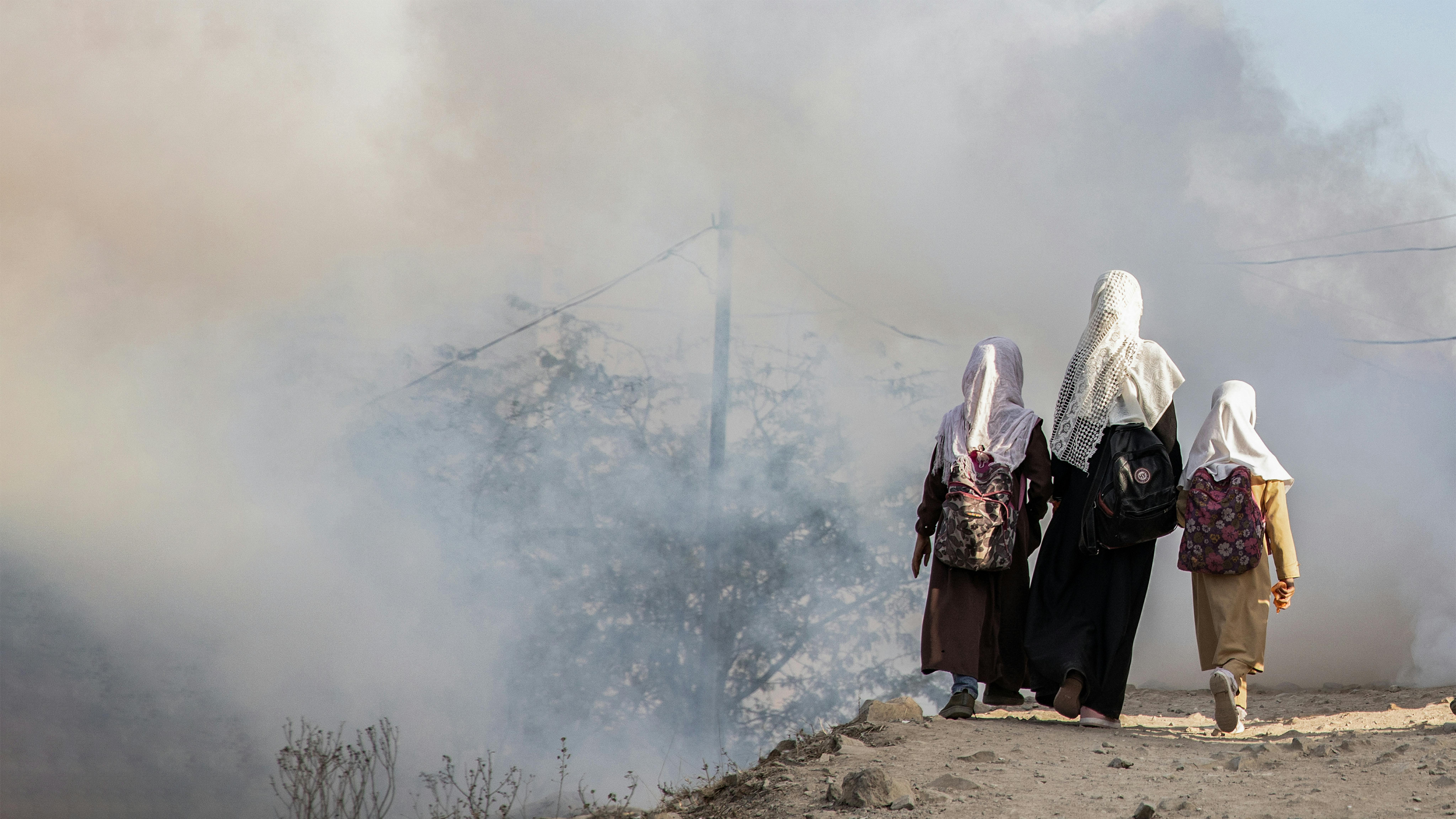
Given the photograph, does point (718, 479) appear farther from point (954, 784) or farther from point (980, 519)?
point (954, 784)

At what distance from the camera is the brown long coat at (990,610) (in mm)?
3418

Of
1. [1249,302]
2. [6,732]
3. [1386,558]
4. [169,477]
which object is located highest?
[1249,302]

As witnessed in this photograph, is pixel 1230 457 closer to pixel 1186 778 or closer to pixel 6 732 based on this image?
pixel 1186 778

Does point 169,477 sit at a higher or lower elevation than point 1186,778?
higher

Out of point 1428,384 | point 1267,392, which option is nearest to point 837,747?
point 1267,392

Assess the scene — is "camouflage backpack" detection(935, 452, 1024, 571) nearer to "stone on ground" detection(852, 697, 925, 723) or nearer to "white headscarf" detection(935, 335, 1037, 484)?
"white headscarf" detection(935, 335, 1037, 484)

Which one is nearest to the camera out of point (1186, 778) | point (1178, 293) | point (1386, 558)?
point (1186, 778)

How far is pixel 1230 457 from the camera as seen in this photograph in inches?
131

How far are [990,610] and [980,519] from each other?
0.36 m

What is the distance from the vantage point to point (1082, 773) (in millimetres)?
2658

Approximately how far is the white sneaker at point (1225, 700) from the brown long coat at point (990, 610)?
0.60m

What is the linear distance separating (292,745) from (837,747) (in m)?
3.27

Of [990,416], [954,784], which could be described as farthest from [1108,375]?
[954,784]

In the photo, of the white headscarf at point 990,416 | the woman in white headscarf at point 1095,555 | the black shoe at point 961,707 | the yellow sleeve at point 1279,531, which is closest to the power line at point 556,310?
the white headscarf at point 990,416
